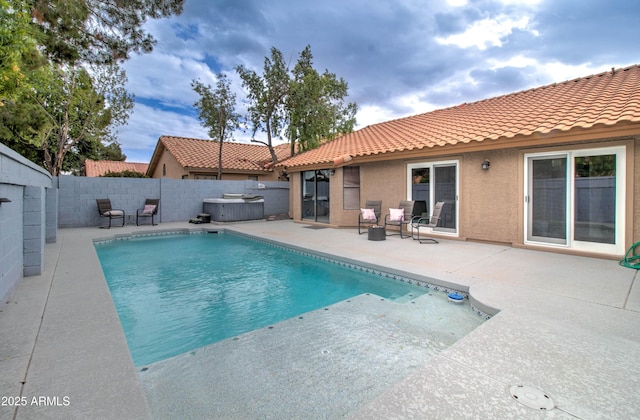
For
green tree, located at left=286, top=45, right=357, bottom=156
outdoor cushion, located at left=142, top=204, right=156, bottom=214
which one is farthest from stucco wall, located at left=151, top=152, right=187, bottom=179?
green tree, located at left=286, top=45, right=357, bottom=156

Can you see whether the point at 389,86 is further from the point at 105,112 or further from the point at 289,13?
the point at 105,112

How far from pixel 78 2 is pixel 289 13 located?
5361 millimetres

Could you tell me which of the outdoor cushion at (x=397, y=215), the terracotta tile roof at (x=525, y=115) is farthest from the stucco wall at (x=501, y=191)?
the outdoor cushion at (x=397, y=215)

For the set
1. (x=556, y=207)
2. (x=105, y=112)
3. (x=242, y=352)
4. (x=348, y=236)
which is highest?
(x=105, y=112)

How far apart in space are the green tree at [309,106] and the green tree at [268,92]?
56 centimetres

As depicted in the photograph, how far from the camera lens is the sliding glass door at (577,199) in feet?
20.6

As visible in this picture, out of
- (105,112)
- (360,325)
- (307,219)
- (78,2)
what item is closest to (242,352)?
(360,325)

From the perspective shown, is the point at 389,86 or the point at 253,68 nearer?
the point at 389,86

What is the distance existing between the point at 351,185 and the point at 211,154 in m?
12.1

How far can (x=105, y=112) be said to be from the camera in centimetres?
1853

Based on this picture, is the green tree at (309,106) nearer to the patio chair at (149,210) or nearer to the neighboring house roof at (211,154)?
the neighboring house roof at (211,154)

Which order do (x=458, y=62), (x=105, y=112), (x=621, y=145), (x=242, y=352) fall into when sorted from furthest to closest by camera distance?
(x=105, y=112) < (x=458, y=62) < (x=621, y=145) < (x=242, y=352)

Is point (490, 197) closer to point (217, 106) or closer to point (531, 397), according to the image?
point (531, 397)

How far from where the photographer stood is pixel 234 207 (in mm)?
14453
